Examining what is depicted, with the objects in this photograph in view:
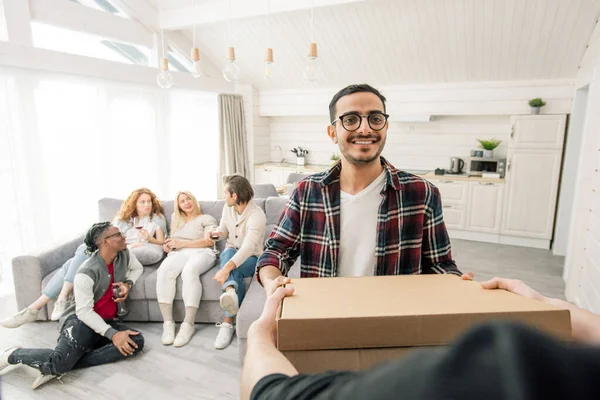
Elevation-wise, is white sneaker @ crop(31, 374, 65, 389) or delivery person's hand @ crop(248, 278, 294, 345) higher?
delivery person's hand @ crop(248, 278, 294, 345)

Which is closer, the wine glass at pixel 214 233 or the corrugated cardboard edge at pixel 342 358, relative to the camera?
the corrugated cardboard edge at pixel 342 358

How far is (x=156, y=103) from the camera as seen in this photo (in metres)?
5.14

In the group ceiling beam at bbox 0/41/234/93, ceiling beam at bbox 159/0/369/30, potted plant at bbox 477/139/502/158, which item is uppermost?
ceiling beam at bbox 159/0/369/30

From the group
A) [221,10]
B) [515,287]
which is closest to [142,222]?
[221,10]

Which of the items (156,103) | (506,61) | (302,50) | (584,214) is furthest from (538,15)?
(156,103)

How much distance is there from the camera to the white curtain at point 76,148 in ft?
11.3

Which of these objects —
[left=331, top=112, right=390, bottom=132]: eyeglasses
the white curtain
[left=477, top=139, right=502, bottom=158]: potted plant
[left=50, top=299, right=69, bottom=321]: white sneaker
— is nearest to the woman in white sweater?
[left=50, top=299, right=69, bottom=321]: white sneaker

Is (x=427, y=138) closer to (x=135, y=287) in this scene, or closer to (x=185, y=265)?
(x=185, y=265)

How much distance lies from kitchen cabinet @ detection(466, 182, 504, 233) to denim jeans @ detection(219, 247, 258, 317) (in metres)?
3.59

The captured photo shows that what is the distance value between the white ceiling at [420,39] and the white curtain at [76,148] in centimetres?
136

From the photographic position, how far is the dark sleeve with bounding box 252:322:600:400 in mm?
218

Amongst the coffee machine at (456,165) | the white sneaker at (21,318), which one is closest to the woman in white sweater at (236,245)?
the white sneaker at (21,318)

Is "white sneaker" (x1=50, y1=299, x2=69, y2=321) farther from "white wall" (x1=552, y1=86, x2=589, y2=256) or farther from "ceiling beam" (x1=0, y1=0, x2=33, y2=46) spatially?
"white wall" (x1=552, y1=86, x2=589, y2=256)

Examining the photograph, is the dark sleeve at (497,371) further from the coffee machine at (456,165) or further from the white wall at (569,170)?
the coffee machine at (456,165)
